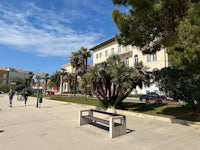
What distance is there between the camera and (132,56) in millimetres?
42375

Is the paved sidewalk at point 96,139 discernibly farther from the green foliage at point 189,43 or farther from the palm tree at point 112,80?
the palm tree at point 112,80

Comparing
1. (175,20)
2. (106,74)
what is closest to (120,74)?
(106,74)

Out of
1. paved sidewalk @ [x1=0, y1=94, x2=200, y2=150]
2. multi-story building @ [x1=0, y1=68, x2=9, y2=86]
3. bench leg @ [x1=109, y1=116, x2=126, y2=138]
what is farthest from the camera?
multi-story building @ [x1=0, y1=68, x2=9, y2=86]

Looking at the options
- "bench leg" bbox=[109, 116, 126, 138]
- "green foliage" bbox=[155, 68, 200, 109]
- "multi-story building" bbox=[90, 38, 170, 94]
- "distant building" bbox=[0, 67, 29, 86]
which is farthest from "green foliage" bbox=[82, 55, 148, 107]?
"distant building" bbox=[0, 67, 29, 86]

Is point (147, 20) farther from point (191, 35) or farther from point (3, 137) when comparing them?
point (3, 137)

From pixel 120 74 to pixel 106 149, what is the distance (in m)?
8.16

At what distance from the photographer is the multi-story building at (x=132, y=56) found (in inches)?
1394

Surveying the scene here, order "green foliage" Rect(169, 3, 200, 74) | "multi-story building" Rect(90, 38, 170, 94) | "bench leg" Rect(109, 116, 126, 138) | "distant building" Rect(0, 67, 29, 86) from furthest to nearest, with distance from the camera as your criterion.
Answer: "distant building" Rect(0, 67, 29, 86), "multi-story building" Rect(90, 38, 170, 94), "bench leg" Rect(109, 116, 126, 138), "green foliage" Rect(169, 3, 200, 74)

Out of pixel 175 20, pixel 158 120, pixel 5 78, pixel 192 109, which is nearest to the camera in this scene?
→ pixel 175 20

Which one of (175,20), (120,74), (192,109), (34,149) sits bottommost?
(34,149)

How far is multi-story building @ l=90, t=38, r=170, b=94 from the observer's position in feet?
116

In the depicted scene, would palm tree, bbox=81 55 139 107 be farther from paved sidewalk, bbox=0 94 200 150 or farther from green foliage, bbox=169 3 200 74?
green foliage, bbox=169 3 200 74

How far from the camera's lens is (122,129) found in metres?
7.41

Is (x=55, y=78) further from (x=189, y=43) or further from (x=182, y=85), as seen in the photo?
(x=189, y=43)
